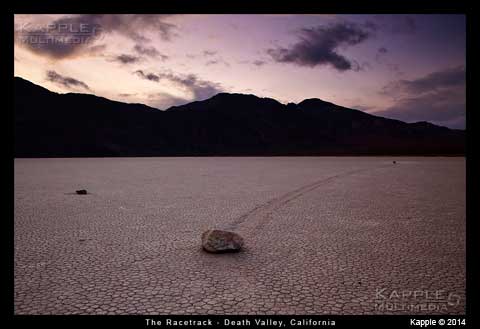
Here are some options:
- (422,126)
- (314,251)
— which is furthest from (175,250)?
(422,126)

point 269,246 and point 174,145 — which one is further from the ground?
point 174,145

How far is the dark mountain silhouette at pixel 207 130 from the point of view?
9103 cm

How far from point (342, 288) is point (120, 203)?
737 centimetres

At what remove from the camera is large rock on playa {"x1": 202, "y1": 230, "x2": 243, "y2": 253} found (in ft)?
14.9

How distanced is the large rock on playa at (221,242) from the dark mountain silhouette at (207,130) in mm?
89373

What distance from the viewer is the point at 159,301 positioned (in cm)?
314

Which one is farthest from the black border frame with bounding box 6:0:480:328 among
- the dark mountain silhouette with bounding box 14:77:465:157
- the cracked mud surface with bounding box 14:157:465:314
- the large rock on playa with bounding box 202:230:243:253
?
the dark mountain silhouette with bounding box 14:77:465:157

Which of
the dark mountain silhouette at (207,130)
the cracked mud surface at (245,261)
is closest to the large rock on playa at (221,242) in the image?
the cracked mud surface at (245,261)

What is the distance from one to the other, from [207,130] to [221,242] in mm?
113021

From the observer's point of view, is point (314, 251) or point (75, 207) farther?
point (75, 207)

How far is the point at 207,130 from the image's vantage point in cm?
11612

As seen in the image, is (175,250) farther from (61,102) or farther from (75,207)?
(61,102)

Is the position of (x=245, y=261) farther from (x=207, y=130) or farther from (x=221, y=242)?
(x=207, y=130)

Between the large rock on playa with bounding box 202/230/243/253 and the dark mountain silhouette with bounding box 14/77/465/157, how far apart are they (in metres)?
89.4
